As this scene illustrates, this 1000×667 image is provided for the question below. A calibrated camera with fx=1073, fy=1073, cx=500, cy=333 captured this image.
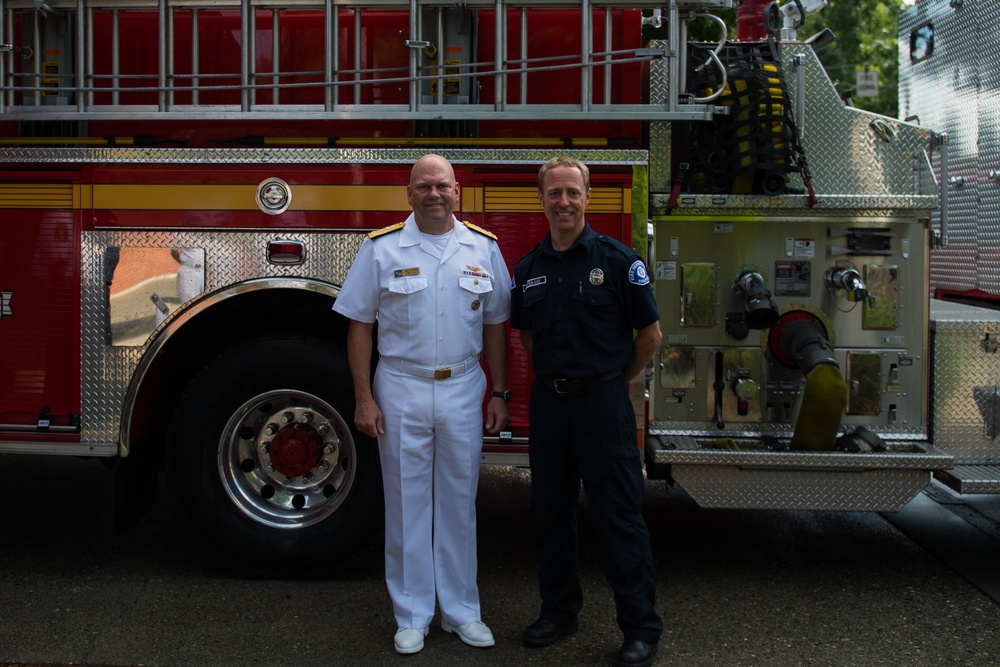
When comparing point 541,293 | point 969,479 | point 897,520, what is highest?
point 541,293

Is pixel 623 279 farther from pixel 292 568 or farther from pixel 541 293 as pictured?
pixel 292 568

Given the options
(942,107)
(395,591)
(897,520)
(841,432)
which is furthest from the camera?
(942,107)

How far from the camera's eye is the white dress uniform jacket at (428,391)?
398 centimetres

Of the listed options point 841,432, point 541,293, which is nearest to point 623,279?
point 541,293

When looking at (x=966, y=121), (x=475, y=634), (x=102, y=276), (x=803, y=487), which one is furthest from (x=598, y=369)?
(x=966, y=121)

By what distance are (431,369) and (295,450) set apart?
1.05 m

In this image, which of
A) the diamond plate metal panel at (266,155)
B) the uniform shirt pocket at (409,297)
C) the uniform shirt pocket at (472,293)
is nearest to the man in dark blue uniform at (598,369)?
the uniform shirt pocket at (472,293)

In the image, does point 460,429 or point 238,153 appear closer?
point 460,429

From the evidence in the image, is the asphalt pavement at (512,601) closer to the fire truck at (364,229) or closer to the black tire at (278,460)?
the black tire at (278,460)

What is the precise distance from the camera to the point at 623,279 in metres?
3.83

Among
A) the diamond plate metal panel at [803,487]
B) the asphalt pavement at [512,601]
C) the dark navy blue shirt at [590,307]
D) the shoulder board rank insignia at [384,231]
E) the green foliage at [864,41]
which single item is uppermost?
the green foliage at [864,41]

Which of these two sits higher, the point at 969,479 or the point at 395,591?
the point at 969,479

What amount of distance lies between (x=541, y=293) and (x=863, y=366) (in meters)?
1.88

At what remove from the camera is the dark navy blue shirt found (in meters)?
3.82
